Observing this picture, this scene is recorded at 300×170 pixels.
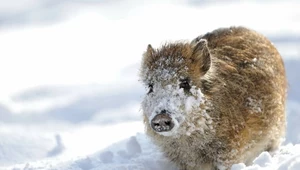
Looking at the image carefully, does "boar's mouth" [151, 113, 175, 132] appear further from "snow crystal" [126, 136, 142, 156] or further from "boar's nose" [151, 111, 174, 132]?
"snow crystal" [126, 136, 142, 156]

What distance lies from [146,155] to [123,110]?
7645mm

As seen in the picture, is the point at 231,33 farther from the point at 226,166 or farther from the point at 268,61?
the point at 226,166

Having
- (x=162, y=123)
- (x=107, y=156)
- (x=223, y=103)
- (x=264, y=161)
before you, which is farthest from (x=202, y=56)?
(x=107, y=156)

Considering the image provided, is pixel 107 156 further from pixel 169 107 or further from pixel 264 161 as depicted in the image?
pixel 264 161

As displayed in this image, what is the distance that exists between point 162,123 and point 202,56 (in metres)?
1.23

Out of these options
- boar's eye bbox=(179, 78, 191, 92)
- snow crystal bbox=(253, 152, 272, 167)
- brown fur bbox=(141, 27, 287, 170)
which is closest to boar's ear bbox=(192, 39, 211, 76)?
brown fur bbox=(141, 27, 287, 170)

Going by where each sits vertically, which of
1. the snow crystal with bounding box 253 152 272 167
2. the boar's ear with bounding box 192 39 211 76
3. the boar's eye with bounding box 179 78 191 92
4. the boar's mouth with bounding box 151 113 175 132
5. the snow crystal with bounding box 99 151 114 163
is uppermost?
the boar's ear with bounding box 192 39 211 76

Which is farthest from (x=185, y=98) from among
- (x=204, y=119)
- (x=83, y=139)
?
(x=83, y=139)

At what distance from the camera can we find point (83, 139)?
15.1 metres

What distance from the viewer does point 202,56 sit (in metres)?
8.67

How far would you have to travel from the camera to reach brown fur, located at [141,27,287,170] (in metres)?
8.54

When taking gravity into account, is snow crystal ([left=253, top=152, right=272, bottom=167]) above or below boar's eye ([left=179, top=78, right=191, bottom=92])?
below

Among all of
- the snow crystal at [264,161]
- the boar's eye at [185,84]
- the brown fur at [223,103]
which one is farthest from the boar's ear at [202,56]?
the snow crystal at [264,161]

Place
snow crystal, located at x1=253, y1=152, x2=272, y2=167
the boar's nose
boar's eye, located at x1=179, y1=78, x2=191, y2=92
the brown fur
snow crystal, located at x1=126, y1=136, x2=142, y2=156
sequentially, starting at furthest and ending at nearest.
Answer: snow crystal, located at x1=126, y1=136, x2=142, y2=156 < the brown fur < boar's eye, located at x1=179, y1=78, x2=191, y2=92 < the boar's nose < snow crystal, located at x1=253, y1=152, x2=272, y2=167
